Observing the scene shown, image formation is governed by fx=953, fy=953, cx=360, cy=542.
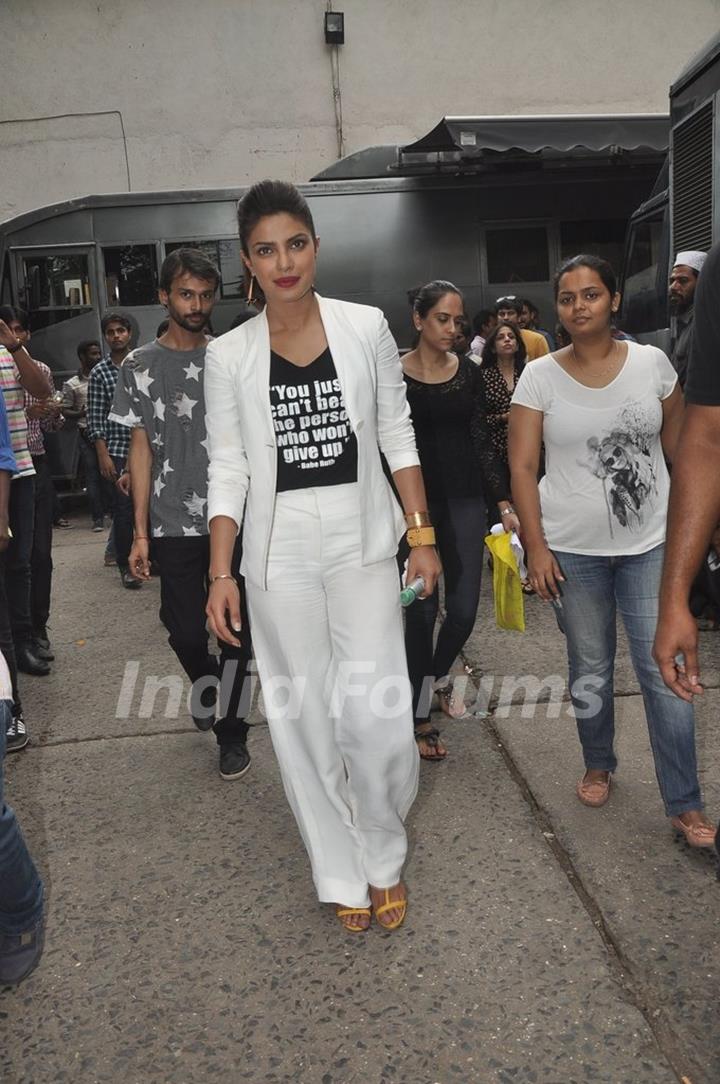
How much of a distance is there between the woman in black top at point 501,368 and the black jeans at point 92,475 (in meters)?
4.77

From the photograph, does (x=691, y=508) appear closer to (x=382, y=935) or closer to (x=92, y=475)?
(x=382, y=935)

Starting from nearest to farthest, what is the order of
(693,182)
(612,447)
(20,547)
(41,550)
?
(612,447)
(20,547)
(41,550)
(693,182)

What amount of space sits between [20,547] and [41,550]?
536mm

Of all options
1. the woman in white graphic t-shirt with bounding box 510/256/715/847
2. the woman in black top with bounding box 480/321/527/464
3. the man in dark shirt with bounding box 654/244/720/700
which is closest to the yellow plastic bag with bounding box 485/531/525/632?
the woman in white graphic t-shirt with bounding box 510/256/715/847

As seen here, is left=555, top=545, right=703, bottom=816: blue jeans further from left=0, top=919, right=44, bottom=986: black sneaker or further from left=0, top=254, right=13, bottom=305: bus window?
left=0, top=254, right=13, bottom=305: bus window

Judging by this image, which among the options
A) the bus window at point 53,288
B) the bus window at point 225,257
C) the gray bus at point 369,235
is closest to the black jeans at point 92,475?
the gray bus at point 369,235

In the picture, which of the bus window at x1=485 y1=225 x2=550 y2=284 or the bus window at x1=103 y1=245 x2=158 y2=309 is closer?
the bus window at x1=103 y1=245 x2=158 y2=309

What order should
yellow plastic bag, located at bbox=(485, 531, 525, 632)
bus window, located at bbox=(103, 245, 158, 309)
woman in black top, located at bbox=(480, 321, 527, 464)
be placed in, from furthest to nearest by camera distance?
bus window, located at bbox=(103, 245, 158, 309), woman in black top, located at bbox=(480, 321, 527, 464), yellow plastic bag, located at bbox=(485, 531, 525, 632)

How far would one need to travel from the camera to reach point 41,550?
547 centimetres

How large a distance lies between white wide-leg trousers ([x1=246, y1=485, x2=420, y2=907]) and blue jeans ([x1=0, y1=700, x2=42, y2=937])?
714mm

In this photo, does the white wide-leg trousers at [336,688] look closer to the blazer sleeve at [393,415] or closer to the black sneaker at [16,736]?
the blazer sleeve at [393,415]

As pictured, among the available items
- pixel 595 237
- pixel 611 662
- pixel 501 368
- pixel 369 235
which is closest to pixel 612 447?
pixel 611 662

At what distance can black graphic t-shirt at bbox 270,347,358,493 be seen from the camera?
8.57 feet

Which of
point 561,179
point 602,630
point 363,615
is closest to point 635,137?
point 561,179
